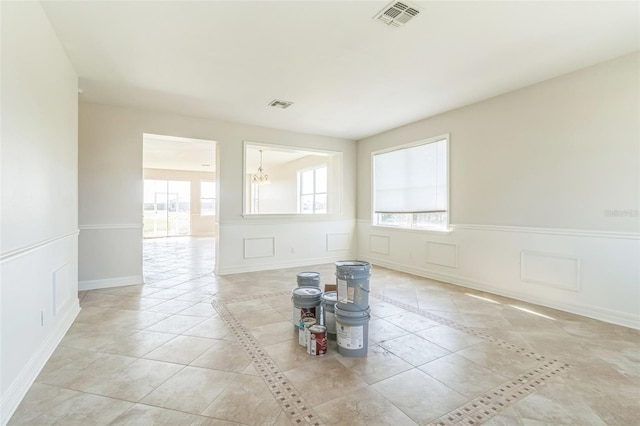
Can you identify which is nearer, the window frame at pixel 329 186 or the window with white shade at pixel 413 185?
the window with white shade at pixel 413 185

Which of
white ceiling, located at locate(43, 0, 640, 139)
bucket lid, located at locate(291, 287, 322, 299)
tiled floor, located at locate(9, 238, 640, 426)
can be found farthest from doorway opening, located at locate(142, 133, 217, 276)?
bucket lid, located at locate(291, 287, 322, 299)

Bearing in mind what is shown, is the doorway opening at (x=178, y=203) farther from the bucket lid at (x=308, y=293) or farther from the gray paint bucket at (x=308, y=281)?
the bucket lid at (x=308, y=293)

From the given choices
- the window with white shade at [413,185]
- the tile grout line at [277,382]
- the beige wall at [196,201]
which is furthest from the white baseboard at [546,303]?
the beige wall at [196,201]

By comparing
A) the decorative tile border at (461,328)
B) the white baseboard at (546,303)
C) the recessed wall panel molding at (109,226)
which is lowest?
the decorative tile border at (461,328)

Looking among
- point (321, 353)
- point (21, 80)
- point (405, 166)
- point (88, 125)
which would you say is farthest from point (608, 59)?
point (88, 125)

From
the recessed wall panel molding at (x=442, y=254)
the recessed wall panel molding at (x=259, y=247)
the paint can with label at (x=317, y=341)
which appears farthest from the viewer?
the recessed wall panel molding at (x=259, y=247)

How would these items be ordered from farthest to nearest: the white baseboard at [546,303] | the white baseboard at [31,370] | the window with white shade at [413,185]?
1. the window with white shade at [413,185]
2. the white baseboard at [546,303]
3. the white baseboard at [31,370]

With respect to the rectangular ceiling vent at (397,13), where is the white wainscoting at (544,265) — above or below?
below

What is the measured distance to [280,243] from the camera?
6000 millimetres

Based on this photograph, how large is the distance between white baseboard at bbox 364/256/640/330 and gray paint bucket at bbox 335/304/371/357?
2705 millimetres

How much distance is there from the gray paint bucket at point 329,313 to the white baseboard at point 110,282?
Answer: 3.46 meters

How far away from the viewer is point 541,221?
374 cm

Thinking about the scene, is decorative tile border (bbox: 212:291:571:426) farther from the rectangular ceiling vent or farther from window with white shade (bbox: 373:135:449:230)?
the rectangular ceiling vent

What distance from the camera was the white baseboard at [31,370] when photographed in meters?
1.72
